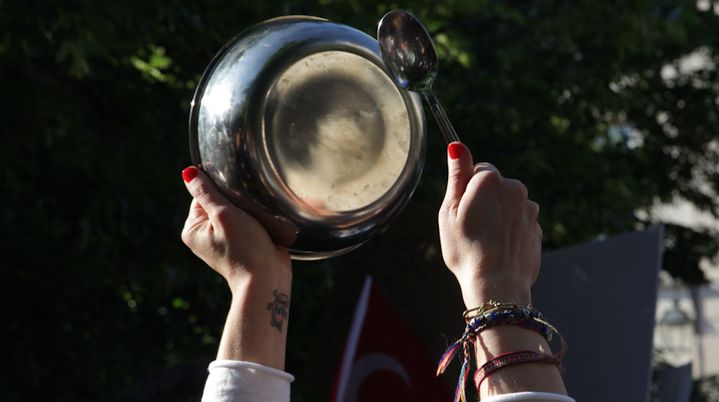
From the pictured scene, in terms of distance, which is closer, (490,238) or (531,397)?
(531,397)

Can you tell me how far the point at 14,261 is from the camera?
15.9ft

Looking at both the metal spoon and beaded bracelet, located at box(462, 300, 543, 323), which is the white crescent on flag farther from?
beaded bracelet, located at box(462, 300, 543, 323)

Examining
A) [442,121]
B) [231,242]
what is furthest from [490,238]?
[231,242]

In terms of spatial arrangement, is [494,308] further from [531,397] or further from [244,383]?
[244,383]

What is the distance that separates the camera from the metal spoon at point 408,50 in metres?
1.68

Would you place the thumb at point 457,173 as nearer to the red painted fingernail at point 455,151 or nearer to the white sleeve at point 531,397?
the red painted fingernail at point 455,151

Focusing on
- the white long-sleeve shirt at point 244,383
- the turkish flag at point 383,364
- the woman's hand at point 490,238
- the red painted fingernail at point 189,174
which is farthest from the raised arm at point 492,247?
the turkish flag at point 383,364

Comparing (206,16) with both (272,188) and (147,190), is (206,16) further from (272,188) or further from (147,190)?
(272,188)

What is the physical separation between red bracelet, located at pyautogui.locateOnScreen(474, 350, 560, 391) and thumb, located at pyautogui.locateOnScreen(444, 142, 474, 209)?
0.70 ft

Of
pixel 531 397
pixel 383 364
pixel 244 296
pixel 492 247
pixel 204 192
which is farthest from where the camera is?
pixel 383 364

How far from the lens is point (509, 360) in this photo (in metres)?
1.26

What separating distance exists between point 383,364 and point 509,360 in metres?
2.19

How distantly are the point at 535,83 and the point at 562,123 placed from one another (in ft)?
2.82

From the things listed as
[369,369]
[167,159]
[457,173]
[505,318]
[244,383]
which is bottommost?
[369,369]
